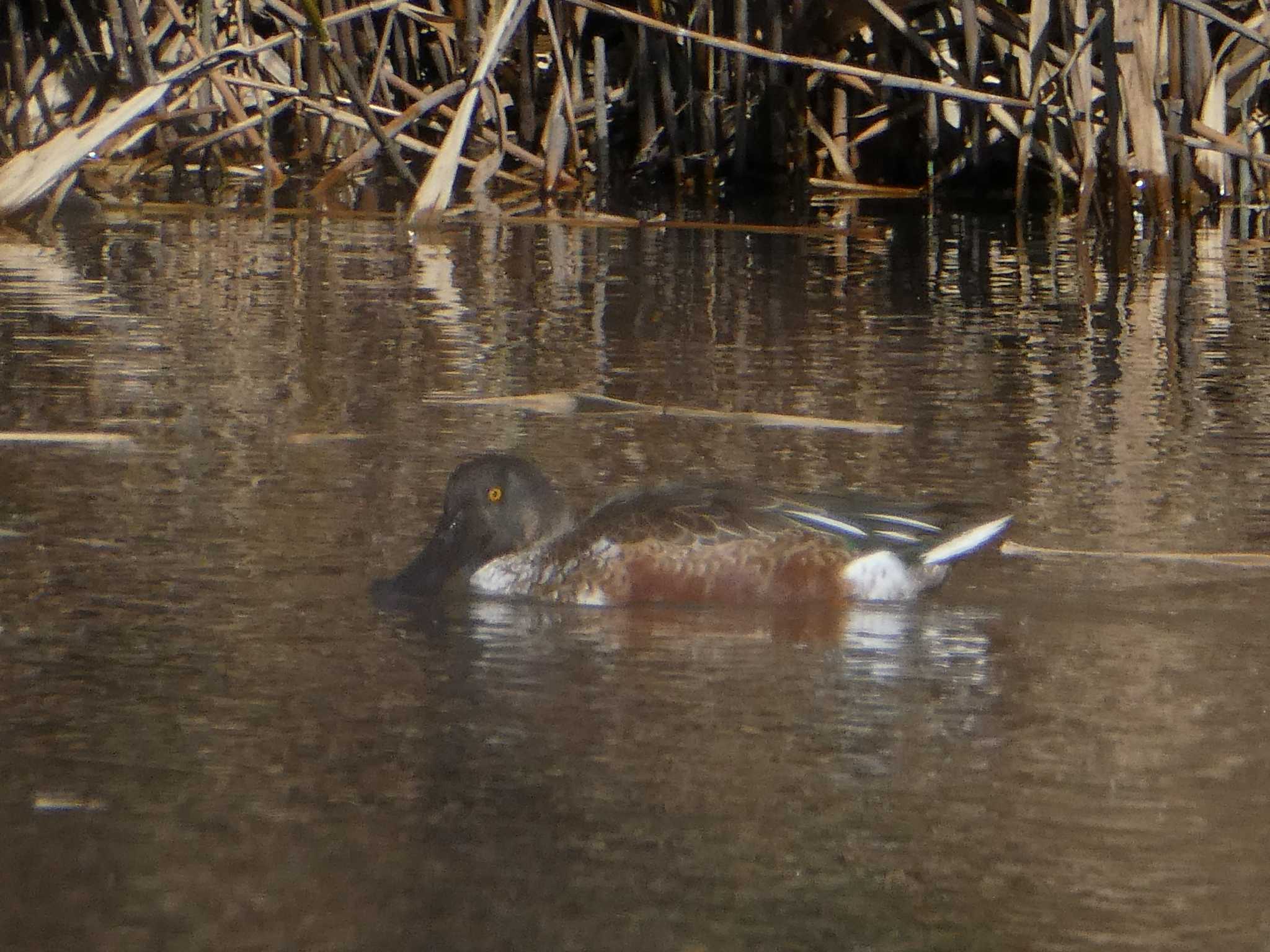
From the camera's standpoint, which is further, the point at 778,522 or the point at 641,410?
the point at 641,410

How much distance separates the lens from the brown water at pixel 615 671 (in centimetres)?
255

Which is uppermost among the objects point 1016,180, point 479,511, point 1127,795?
point 1016,180

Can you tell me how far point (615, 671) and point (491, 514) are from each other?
685mm

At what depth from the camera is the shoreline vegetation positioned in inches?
380

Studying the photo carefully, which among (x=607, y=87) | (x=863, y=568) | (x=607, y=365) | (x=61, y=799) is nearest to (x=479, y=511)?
(x=863, y=568)

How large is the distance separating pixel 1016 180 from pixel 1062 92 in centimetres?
78

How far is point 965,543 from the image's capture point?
3.96 m

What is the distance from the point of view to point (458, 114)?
9172mm

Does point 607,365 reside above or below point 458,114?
below

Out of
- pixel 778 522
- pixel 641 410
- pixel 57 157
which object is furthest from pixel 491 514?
pixel 57 157

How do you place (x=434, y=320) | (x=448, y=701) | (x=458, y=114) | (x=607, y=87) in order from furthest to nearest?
(x=607, y=87) < (x=458, y=114) < (x=434, y=320) < (x=448, y=701)

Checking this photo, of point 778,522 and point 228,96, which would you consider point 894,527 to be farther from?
point 228,96

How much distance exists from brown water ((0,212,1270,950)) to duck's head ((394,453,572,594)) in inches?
5.9

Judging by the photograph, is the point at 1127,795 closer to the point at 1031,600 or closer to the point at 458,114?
the point at 1031,600
